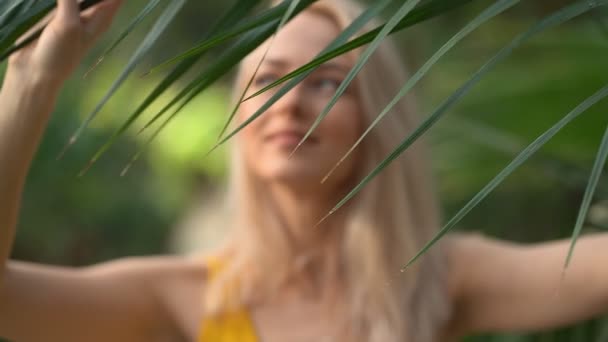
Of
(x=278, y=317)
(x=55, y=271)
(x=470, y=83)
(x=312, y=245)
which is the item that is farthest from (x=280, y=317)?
(x=470, y=83)

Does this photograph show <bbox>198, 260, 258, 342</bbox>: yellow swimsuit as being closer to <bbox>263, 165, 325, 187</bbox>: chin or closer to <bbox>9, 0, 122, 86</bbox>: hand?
<bbox>263, 165, 325, 187</bbox>: chin

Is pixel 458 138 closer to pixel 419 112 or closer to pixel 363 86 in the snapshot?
pixel 419 112

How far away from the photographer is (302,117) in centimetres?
150

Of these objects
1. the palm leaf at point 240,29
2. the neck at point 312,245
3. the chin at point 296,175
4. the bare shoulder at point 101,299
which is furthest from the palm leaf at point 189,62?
the neck at point 312,245

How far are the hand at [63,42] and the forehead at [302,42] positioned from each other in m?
0.55

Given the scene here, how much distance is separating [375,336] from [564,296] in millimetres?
275

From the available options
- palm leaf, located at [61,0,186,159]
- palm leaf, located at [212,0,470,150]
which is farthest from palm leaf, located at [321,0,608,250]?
palm leaf, located at [61,0,186,159]

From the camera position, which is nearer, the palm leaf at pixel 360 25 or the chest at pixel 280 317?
the palm leaf at pixel 360 25

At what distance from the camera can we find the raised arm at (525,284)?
1.42 meters

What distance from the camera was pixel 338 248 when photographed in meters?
1.64

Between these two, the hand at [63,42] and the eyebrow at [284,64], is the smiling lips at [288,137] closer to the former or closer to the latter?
the eyebrow at [284,64]

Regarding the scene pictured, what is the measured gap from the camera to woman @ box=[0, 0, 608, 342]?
4.88ft

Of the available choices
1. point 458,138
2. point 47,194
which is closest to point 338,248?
point 458,138

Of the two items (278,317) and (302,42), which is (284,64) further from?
(278,317)
